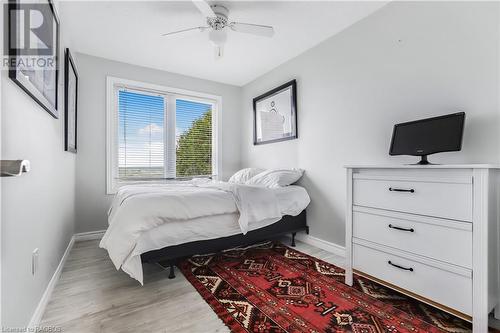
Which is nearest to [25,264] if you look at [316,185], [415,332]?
[415,332]

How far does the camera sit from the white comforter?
172 cm

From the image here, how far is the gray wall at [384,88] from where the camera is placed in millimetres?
1611

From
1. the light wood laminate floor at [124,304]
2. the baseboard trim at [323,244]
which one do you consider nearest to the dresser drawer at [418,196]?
the baseboard trim at [323,244]

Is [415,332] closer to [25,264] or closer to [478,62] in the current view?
[478,62]

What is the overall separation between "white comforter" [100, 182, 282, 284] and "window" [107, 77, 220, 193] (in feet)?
5.24

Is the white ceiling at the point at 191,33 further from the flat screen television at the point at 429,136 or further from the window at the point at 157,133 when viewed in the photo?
the flat screen television at the point at 429,136

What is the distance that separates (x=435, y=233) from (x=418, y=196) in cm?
23

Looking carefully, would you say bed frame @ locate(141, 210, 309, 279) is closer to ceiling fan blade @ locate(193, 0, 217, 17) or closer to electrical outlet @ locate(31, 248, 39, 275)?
electrical outlet @ locate(31, 248, 39, 275)

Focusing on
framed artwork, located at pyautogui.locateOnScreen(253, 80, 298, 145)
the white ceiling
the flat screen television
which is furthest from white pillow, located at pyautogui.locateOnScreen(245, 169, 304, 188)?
the white ceiling

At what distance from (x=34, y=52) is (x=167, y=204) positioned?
1191mm

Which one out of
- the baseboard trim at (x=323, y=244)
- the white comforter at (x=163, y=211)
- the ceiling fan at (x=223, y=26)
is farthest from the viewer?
the baseboard trim at (x=323, y=244)

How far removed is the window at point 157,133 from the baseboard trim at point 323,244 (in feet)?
6.16

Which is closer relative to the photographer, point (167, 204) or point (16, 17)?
point (16, 17)

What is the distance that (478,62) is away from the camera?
5.32 ft
